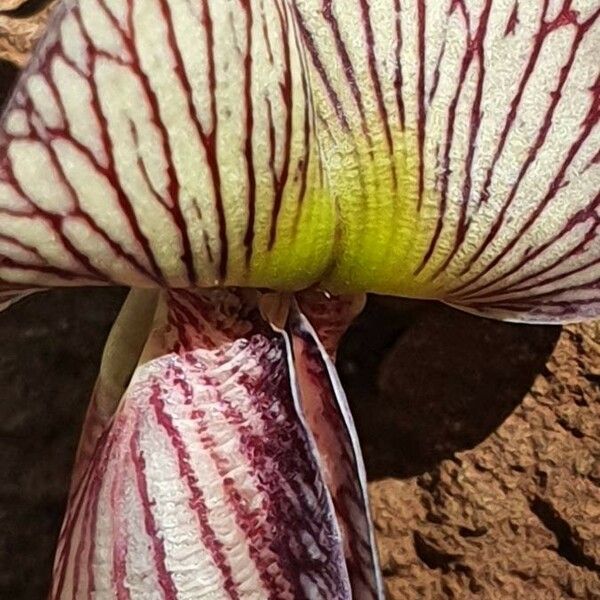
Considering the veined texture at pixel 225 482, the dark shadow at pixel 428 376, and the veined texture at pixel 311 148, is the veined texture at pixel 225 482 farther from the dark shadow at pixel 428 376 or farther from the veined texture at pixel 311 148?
the dark shadow at pixel 428 376

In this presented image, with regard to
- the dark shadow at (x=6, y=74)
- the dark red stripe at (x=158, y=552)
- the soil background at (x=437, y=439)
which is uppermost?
the dark shadow at (x=6, y=74)

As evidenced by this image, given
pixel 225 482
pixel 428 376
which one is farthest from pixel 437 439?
pixel 225 482

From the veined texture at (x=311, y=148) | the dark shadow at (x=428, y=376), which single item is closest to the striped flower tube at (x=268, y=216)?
the veined texture at (x=311, y=148)

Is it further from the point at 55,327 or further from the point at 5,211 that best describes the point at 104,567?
the point at 55,327

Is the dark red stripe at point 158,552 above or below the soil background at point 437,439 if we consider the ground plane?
below

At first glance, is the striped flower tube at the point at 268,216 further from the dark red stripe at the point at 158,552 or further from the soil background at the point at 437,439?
the soil background at the point at 437,439

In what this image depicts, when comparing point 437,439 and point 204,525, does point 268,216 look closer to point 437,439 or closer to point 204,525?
point 204,525

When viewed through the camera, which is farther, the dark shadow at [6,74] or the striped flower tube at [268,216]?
the dark shadow at [6,74]

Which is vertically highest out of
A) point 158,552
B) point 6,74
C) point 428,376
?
point 6,74
